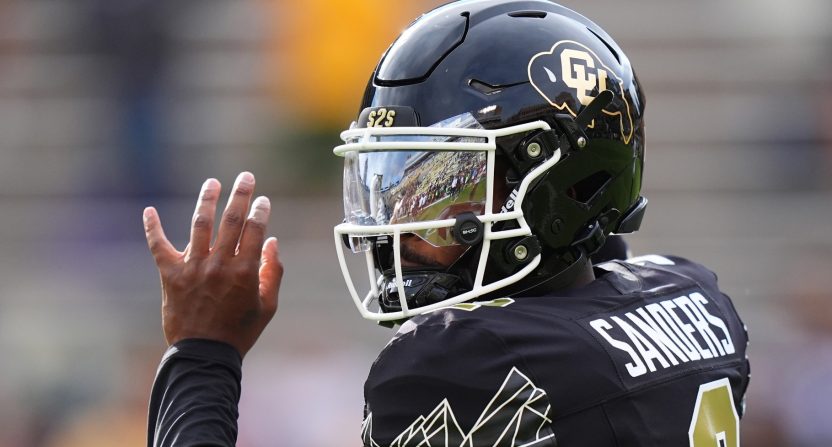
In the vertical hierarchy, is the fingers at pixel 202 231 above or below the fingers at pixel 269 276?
above

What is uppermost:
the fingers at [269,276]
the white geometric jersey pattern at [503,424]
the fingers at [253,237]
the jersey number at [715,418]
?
the fingers at [253,237]

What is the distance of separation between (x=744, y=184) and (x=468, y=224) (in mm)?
5459

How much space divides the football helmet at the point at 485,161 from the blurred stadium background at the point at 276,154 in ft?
14.1

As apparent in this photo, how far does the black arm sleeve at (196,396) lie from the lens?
1.84 meters

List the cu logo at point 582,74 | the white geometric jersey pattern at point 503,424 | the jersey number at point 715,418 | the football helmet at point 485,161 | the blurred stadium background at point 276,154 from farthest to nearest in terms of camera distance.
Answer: the blurred stadium background at point 276,154, the cu logo at point 582,74, the football helmet at point 485,161, the jersey number at point 715,418, the white geometric jersey pattern at point 503,424

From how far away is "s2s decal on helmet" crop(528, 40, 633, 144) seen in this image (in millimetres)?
2023

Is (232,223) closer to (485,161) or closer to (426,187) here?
(426,187)

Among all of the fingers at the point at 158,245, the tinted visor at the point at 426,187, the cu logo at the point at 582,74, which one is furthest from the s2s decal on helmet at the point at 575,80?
the fingers at the point at 158,245

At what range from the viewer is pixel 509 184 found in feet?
6.52

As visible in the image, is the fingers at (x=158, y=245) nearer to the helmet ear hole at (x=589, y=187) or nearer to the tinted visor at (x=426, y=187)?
the tinted visor at (x=426, y=187)

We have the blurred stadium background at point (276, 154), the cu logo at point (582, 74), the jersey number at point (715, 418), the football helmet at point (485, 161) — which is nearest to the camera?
the jersey number at point (715, 418)

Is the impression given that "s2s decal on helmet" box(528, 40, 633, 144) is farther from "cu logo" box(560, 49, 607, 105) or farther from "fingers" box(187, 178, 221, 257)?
"fingers" box(187, 178, 221, 257)

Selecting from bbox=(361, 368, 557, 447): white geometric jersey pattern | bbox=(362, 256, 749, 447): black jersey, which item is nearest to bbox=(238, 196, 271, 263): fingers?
bbox=(362, 256, 749, 447): black jersey

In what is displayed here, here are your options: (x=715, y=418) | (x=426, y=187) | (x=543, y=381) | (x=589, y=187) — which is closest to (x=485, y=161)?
(x=426, y=187)
